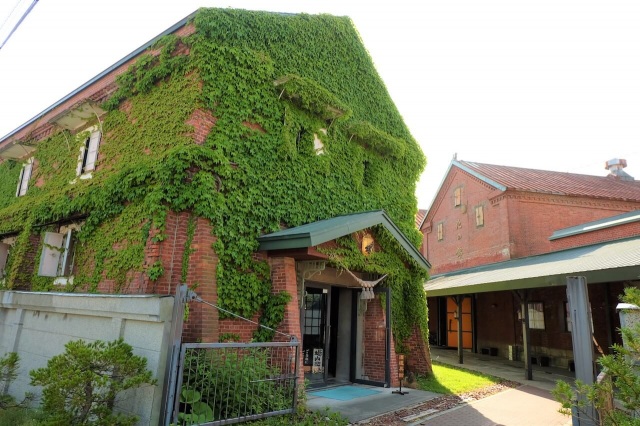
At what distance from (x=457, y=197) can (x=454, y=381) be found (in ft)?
52.5

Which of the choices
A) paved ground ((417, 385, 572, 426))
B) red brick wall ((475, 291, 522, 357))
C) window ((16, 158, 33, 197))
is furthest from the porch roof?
window ((16, 158, 33, 197))

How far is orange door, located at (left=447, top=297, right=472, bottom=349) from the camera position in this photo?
22734mm

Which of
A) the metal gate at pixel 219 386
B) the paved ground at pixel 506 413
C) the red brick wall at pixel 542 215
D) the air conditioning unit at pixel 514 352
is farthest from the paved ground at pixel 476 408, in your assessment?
the red brick wall at pixel 542 215

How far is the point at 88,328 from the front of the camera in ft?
25.8

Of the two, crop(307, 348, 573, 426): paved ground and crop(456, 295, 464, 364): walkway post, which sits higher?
crop(456, 295, 464, 364): walkway post

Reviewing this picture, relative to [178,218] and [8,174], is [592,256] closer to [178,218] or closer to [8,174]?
[178,218]

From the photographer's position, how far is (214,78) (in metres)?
9.11

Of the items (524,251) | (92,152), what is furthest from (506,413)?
(524,251)

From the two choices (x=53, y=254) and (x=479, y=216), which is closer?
(x=53, y=254)

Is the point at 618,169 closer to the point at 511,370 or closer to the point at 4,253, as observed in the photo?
the point at 511,370

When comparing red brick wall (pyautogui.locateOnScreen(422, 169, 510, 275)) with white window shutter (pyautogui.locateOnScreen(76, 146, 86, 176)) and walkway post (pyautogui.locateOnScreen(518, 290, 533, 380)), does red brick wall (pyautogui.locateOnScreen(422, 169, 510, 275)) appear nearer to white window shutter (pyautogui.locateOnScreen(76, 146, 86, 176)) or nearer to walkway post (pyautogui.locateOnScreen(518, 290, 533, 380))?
walkway post (pyautogui.locateOnScreen(518, 290, 533, 380))

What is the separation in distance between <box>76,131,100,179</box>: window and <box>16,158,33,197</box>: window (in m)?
4.09

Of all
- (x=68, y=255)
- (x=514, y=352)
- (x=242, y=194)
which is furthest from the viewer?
(x=514, y=352)

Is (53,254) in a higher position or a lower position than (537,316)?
higher
